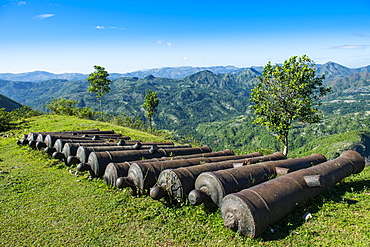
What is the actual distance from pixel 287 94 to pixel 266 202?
44.0ft

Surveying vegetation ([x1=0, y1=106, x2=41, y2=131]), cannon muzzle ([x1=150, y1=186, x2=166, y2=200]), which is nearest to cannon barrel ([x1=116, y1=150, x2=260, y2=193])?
cannon muzzle ([x1=150, y1=186, x2=166, y2=200])

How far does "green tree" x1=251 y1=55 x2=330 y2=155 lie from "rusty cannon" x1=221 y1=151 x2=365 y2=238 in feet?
30.5

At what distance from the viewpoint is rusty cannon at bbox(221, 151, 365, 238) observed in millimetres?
6801

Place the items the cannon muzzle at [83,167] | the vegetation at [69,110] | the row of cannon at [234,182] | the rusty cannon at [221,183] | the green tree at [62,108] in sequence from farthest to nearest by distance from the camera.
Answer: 1. the green tree at [62,108]
2. the vegetation at [69,110]
3. the cannon muzzle at [83,167]
4. the rusty cannon at [221,183]
5. the row of cannon at [234,182]

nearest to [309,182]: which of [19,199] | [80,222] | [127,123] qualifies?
[80,222]

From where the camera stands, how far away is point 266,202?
23.5 ft

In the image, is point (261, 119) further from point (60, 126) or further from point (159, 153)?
point (60, 126)

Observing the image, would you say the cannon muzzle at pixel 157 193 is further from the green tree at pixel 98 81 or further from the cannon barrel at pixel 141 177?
the green tree at pixel 98 81

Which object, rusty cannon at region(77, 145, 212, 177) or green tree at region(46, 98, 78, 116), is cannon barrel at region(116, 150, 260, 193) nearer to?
rusty cannon at region(77, 145, 212, 177)

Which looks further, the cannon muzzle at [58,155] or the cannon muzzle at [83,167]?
the cannon muzzle at [58,155]

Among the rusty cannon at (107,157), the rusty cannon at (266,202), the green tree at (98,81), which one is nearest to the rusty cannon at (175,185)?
the rusty cannon at (266,202)

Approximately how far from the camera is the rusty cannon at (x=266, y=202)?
6.80 meters

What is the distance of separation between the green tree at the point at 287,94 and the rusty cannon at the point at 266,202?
928cm

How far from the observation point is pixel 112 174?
11.1m
